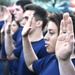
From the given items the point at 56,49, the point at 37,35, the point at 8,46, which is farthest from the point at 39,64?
the point at 8,46

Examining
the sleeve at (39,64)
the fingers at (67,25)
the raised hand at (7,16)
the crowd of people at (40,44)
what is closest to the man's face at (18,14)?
the crowd of people at (40,44)

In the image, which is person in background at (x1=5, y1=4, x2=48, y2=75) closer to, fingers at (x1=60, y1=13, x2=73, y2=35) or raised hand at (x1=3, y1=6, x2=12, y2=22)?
raised hand at (x1=3, y1=6, x2=12, y2=22)

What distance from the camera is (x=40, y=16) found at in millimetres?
3471

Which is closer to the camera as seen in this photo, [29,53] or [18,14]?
[29,53]

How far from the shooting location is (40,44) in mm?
3172

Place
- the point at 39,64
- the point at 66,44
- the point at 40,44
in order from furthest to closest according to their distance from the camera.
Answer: the point at 40,44
the point at 39,64
the point at 66,44

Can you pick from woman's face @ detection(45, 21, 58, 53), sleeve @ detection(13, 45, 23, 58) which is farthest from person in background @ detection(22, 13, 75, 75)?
sleeve @ detection(13, 45, 23, 58)

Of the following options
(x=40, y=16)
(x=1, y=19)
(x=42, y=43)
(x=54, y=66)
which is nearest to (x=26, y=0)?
(x=1, y=19)

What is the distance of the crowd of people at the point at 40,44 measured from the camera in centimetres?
186

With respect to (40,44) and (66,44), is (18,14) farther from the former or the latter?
(66,44)

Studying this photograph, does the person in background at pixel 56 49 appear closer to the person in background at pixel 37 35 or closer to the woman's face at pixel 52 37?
the woman's face at pixel 52 37

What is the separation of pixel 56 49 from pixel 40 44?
4.18 ft

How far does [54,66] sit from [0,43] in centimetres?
242

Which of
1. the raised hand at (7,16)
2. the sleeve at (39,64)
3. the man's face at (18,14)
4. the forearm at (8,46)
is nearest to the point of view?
the sleeve at (39,64)
